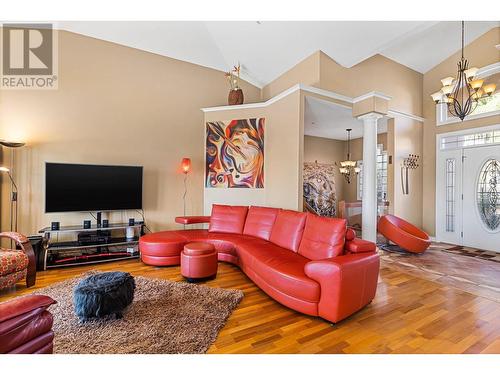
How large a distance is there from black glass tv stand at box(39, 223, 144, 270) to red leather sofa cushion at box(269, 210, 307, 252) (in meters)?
2.43

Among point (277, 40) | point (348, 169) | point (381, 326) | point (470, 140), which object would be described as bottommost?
point (381, 326)

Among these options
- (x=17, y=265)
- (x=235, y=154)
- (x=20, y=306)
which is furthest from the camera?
(x=235, y=154)

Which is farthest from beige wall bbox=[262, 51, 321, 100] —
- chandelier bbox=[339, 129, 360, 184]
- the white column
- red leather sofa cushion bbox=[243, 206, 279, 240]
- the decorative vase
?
chandelier bbox=[339, 129, 360, 184]

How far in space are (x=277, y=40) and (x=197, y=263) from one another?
4.07 m

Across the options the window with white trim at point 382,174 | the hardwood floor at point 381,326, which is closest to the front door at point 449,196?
the window with white trim at point 382,174

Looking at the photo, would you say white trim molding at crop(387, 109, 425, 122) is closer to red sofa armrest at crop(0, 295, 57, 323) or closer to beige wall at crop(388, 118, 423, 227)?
beige wall at crop(388, 118, 423, 227)

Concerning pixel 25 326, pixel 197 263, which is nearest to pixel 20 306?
pixel 25 326

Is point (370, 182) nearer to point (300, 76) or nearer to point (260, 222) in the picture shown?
point (260, 222)

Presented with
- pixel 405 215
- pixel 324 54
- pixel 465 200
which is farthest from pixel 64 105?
pixel 465 200

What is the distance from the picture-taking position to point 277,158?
4.54 m

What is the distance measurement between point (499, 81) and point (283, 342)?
6554mm

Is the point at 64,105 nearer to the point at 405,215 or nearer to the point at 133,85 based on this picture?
the point at 133,85

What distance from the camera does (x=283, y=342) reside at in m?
1.87

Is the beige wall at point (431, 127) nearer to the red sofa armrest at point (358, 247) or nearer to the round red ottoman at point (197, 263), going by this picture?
the red sofa armrest at point (358, 247)
